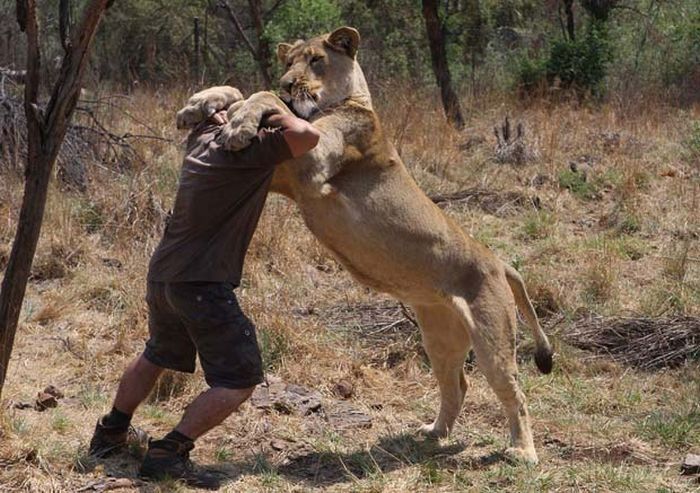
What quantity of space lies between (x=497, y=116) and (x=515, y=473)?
8.67 m

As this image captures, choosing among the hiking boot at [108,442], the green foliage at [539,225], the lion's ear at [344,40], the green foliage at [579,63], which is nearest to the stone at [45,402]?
the hiking boot at [108,442]

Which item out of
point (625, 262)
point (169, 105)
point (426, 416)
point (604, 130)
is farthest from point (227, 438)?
point (604, 130)

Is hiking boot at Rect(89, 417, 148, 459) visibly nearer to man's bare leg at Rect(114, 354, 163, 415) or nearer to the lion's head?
man's bare leg at Rect(114, 354, 163, 415)

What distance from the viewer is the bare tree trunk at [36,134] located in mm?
4582

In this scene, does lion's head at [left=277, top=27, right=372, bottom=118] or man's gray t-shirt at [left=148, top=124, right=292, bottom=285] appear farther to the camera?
lion's head at [left=277, top=27, right=372, bottom=118]

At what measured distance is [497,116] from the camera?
13156mm

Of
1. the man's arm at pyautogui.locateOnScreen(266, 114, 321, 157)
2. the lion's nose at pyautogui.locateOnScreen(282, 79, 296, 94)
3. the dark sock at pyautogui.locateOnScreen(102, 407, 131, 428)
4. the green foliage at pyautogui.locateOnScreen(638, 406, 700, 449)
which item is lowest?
the green foliage at pyautogui.locateOnScreen(638, 406, 700, 449)

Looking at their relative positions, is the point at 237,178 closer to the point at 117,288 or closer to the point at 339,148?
the point at 339,148

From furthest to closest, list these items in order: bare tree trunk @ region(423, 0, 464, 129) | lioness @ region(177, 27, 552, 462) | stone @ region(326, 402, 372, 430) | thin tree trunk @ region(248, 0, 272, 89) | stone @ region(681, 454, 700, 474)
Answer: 1. thin tree trunk @ region(248, 0, 272, 89)
2. bare tree trunk @ region(423, 0, 464, 129)
3. stone @ region(326, 402, 372, 430)
4. lioness @ region(177, 27, 552, 462)
5. stone @ region(681, 454, 700, 474)

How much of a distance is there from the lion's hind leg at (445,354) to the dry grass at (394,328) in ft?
0.51

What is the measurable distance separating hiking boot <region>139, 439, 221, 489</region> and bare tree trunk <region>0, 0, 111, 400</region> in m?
0.78

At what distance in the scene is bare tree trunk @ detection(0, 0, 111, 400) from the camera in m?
4.58

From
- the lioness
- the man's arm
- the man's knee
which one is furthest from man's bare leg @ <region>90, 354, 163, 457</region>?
the man's arm

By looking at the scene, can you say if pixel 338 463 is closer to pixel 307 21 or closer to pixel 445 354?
pixel 445 354
